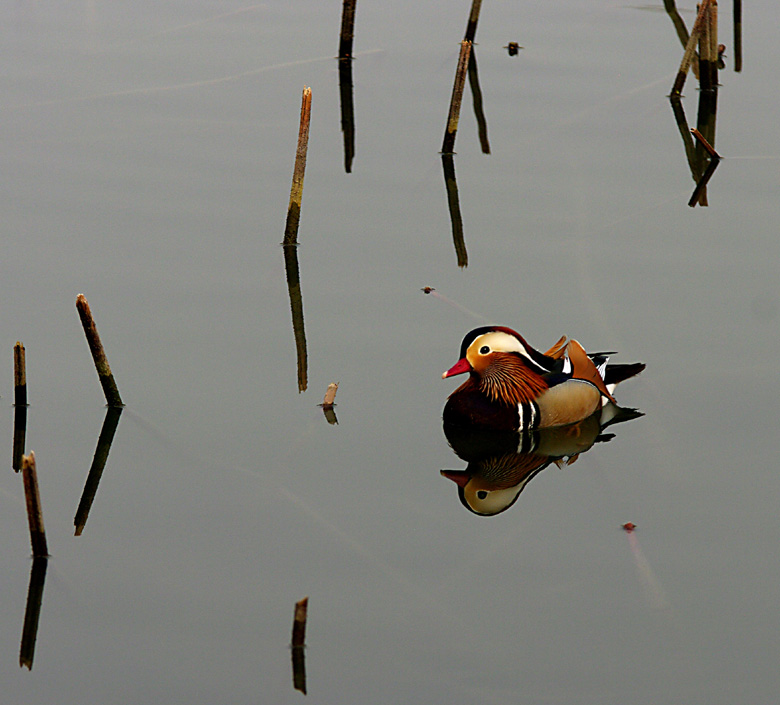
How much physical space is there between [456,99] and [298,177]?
283 cm

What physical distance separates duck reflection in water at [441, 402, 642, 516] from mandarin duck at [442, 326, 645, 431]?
0.08 metres

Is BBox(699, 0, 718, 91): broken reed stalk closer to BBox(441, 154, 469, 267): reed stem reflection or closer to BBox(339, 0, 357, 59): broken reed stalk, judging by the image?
BBox(441, 154, 469, 267): reed stem reflection

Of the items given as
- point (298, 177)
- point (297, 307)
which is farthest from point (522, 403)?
point (298, 177)

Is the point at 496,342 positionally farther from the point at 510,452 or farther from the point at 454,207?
the point at 454,207

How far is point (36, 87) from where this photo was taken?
16.2 m

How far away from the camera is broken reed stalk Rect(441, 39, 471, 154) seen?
13.5m

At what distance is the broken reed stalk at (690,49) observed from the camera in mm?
15383

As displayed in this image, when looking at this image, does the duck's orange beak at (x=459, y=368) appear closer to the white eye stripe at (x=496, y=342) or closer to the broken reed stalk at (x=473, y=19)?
the white eye stripe at (x=496, y=342)

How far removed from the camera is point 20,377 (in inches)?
355

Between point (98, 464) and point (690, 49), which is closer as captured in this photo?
point (98, 464)

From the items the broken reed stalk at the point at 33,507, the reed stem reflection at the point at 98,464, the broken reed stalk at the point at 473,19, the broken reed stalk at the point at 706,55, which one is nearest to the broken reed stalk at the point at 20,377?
the reed stem reflection at the point at 98,464

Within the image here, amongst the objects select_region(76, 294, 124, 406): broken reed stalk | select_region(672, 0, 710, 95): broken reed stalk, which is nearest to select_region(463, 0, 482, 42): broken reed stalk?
select_region(672, 0, 710, 95): broken reed stalk

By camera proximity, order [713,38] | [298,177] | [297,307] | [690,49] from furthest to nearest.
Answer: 1. [713,38]
2. [690,49]
3. [298,177]
4. [297,307]

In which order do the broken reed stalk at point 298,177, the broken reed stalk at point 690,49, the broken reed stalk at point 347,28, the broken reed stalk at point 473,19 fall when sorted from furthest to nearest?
A: 1. the broken reed stalk at point 473,19
2. the broken reed stalk at point 347,28
3. the broken reed stalk at point 690,49
4. the broken reed stalk at point 298,177
